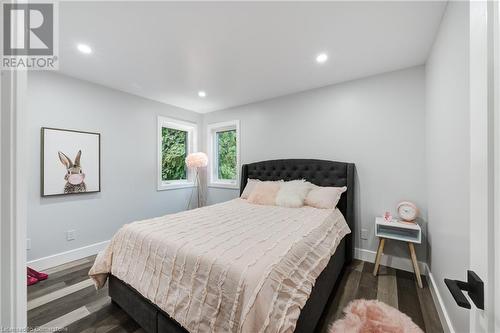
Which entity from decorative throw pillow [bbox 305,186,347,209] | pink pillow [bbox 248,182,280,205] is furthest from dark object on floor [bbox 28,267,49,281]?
decorative throw pillow [bbox 305,186,347,209]

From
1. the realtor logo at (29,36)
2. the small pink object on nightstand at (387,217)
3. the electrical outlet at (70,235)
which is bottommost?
the electrical outlet at (70,235)

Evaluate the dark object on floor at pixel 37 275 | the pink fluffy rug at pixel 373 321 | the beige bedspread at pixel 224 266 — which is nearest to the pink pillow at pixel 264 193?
the beige bedspread at pixel 224 266

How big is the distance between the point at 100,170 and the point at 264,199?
2.52 metres

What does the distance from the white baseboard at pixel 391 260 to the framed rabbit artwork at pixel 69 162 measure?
12.9 ft

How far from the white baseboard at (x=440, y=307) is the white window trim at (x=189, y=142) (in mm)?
4026

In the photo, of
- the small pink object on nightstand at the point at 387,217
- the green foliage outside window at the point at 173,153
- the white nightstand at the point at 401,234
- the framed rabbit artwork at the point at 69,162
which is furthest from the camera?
the green foliage outside window at the point at 173,153

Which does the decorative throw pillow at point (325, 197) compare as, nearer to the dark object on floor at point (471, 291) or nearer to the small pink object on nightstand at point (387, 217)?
the small pink object on nightstand at point (387, 217)

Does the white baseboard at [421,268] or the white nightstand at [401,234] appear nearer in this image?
the white baseboard at [421,268]

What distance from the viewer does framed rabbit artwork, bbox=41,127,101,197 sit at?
99.6 inches

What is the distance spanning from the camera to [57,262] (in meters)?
2.61

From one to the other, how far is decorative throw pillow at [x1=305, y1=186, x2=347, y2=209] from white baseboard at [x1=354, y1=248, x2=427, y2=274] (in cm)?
86

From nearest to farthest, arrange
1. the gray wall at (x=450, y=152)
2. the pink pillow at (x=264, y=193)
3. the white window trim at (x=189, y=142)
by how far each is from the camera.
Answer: the gray wall at (x=450, y=152), the pink pillow at (x=264, y=193), the white window trim at (x=189, y=142)

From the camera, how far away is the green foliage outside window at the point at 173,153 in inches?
158

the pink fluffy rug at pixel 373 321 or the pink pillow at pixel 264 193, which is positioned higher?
the pink pillow at pixel 264 193
